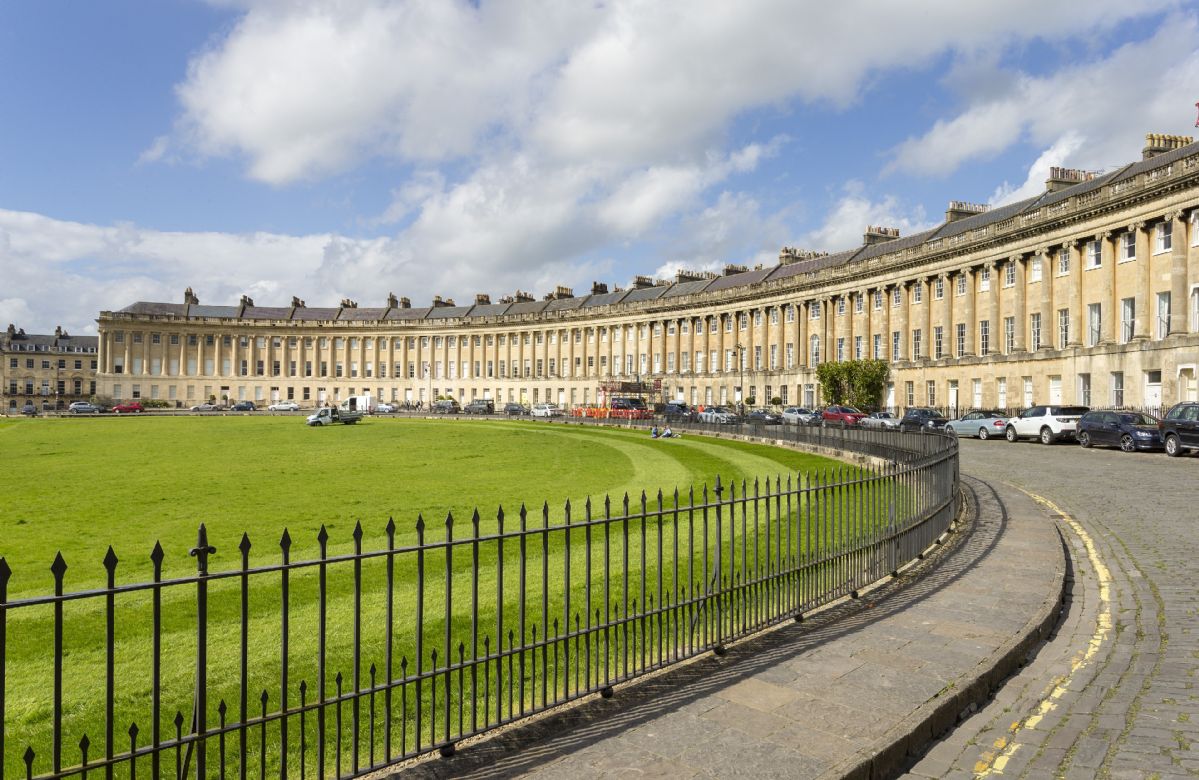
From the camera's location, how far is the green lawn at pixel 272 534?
6484 millimetres

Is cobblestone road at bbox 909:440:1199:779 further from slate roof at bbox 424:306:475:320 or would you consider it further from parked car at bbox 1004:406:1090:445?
slate roof at bbox 424:306:475:320

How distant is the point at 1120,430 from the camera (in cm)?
2939

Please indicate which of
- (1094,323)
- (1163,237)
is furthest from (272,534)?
(1094,323)

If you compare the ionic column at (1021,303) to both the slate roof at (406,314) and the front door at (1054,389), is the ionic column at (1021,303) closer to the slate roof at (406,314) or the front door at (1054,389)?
the front door at (1054,389)

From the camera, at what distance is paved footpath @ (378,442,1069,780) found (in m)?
4.74

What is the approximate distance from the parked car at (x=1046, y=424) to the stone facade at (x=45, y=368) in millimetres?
138441

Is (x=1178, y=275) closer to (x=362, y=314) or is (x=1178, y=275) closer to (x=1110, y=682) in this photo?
(x=1110, y=682)

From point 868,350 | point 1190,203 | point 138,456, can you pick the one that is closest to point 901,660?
point 138,456

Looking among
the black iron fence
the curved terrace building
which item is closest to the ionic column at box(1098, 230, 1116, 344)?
the curved terrace building

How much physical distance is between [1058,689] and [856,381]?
6033cm

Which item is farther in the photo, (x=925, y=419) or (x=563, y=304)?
(x=563, y=304)

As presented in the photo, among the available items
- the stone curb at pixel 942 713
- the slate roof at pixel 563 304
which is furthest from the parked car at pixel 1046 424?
the slate roof at pixel 563 304

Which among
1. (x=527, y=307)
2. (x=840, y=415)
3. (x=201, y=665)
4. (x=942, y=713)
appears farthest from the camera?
(x=527, y=307)

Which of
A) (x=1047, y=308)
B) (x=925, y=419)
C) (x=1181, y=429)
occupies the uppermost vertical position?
(x=1047, y=308)
